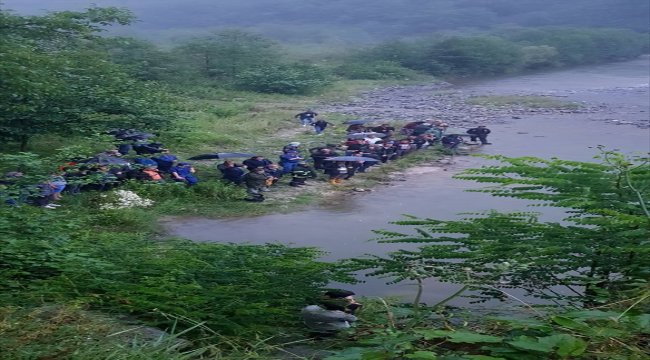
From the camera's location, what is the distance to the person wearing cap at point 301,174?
479 inches

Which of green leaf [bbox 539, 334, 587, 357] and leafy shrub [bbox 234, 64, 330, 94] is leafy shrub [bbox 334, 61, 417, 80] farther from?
green leaf [bbox 539, 334, 587, 357]

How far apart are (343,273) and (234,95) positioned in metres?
16.5

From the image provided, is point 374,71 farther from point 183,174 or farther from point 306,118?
point 183,174

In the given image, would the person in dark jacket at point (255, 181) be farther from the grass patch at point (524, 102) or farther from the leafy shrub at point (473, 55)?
the leafy shrub at point (473, 55)

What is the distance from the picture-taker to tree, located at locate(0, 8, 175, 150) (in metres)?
11.3

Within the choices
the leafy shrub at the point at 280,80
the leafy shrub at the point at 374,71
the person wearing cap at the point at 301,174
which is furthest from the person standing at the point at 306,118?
the leafy shrub at the point at 374,71

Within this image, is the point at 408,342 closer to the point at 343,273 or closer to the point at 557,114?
the point at 343,273

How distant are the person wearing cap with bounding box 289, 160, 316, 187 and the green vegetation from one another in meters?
0.65

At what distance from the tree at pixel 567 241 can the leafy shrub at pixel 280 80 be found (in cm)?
1731

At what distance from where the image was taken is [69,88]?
40.1 ft

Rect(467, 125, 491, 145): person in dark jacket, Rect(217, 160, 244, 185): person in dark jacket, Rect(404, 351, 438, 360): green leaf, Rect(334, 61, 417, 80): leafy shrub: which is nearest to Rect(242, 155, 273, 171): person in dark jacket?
Rect(217, 160, 244, 185): person in dark jacket

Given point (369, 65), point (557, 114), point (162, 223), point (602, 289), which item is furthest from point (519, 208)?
point (369, 65)

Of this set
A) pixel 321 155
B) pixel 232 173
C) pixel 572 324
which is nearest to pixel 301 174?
pixel 321 155

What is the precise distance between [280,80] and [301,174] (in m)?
10.9
